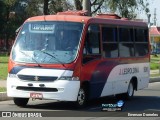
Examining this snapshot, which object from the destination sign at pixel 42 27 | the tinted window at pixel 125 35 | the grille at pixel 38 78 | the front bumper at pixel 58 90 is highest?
the destination sign at pixel 42 27

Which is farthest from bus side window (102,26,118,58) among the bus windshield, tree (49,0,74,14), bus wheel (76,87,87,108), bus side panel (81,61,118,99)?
tree (49,0,74,14)

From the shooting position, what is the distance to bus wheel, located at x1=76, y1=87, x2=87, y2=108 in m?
14.9

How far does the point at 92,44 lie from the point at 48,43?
141 centimetres

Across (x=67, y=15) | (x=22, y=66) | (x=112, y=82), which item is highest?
(x=67, y=15)

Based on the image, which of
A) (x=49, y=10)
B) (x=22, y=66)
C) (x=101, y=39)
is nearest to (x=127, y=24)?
(x=101, y=39)

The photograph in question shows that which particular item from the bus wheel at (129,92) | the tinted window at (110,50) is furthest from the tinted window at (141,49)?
the tinted window at (110,50)

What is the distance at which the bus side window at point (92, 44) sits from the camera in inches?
602

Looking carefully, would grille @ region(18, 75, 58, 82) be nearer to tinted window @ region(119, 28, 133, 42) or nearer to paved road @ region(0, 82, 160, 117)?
paved road @ region(0, 82, 160, 117)

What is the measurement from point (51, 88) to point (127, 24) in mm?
5290

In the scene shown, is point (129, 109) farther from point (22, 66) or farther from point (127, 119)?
point (22, 66)

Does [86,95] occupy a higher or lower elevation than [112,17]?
lower

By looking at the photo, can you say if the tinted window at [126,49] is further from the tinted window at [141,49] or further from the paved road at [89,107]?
the paved road at [89,107]

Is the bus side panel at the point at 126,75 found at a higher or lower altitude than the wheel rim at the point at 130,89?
higher

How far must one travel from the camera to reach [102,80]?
1638 centimetres
